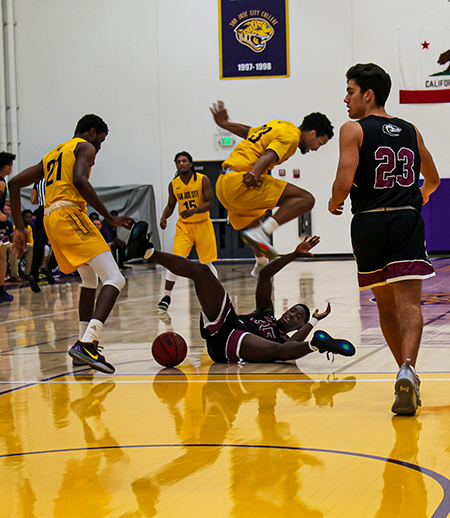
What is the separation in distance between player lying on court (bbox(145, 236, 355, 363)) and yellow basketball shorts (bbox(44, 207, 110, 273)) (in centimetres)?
50

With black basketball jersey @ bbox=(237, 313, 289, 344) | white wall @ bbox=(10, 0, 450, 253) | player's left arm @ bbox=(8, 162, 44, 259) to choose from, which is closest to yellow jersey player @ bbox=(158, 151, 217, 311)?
player's left arm @ bbox=(8, 162, 44, 259)

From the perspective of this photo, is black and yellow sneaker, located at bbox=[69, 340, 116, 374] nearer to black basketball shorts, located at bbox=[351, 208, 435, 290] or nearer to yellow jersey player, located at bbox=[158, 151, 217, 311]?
black basketball shorts, located at bbox=[351, 208, 435, 290]

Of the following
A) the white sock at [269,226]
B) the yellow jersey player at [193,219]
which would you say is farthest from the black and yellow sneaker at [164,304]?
the white sock at [269,226]

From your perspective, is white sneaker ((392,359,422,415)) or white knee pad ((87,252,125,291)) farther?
white knee pad ((87,252,125,291))

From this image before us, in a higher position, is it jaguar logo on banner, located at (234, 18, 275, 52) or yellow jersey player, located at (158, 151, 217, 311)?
jaguar logo on banner, located at (234, 18, 275, 52)

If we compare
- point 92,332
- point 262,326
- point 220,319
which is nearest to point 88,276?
point 92,332

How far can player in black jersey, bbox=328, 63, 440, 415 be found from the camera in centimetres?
341

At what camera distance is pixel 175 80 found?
18953 millimetres

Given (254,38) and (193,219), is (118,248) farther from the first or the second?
(193,219)

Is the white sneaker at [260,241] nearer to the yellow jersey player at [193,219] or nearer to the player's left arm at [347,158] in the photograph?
the player's left arm at [347,158]

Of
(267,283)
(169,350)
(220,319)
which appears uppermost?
(267,283)

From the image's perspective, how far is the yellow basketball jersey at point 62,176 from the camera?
488 centimetres

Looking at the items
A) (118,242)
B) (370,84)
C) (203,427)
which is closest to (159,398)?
(203,427)

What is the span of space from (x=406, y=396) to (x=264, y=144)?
3.03 metres
